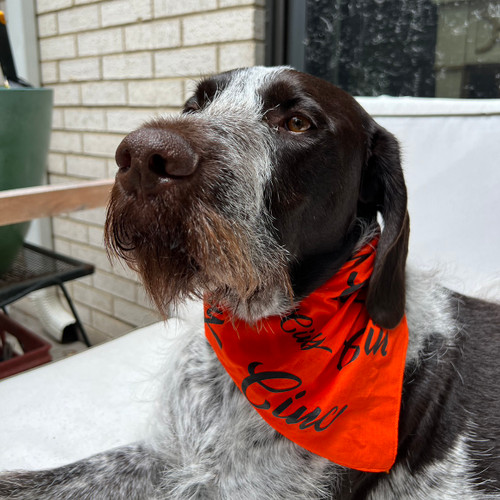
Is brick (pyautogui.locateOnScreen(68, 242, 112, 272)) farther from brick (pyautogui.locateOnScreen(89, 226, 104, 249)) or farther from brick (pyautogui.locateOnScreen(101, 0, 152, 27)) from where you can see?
brick (pyautogui.locateOnScreen(101, 0, 152, 27))

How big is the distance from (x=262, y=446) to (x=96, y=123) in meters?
2.74

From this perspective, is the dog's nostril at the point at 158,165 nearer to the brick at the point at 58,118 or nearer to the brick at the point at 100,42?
the brick at the point at 100,42

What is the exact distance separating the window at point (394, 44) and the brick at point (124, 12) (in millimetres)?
820

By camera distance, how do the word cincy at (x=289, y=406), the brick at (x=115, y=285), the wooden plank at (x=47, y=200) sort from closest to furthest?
the word cincy at (x=289, y=406) → the wooden plank at (x=47, y=200) → the brick at (x=115, y=285)

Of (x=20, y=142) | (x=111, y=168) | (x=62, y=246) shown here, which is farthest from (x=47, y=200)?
(x=62, y=246)

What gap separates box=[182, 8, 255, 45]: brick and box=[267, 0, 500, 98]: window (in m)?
0.11

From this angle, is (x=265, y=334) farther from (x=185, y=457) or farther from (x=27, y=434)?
(x=27, y=434)

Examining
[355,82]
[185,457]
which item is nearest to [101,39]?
[355,82]

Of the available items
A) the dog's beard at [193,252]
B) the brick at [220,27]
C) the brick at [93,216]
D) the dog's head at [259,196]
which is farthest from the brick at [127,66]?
the dog's beard at [193,252]

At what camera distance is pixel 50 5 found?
11.4 ft

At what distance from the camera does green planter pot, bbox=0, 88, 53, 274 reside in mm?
2098

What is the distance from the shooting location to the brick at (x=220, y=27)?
94.4 inches

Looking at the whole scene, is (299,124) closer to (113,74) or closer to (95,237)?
(113,74)

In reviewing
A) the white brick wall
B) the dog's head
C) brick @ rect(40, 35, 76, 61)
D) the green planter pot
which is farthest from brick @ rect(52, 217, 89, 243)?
the dog's head
